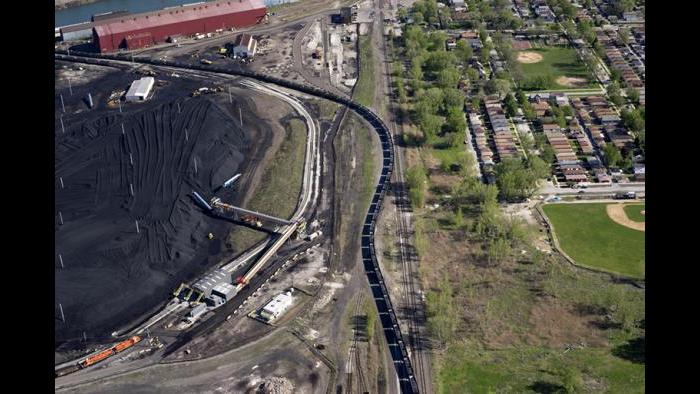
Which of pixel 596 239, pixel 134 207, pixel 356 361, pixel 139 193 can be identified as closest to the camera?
pixel 356 361

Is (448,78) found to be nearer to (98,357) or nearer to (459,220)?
(459,220)

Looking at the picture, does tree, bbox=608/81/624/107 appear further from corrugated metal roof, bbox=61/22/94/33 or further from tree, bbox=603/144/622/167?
corrugated metal roof, bbox=61/22/94/33

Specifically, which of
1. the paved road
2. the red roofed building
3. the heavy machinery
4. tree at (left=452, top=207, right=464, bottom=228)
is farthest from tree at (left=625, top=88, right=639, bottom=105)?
the heavy machinery

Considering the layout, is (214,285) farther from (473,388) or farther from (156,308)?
(473,388)

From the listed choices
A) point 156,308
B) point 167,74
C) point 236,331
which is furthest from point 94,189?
point 167,74

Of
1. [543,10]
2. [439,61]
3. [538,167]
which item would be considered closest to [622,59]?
[543,10]

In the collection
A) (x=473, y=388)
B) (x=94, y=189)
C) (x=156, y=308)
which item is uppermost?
(x=94, y=189)
